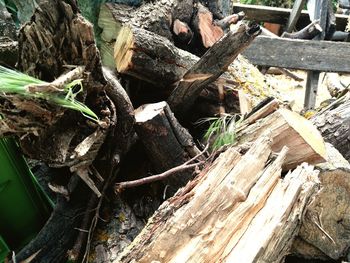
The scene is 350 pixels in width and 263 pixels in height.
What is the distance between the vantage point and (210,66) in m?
2.27

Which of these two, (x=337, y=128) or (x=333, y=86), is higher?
(x=337, y=128)

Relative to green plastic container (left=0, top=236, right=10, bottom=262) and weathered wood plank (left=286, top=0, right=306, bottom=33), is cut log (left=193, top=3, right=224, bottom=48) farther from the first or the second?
weathered wood plank (left=286, top=0, right=306, bottom=33)

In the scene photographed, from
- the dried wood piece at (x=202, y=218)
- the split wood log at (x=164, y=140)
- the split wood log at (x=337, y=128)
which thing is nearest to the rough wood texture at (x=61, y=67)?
the split wood log at (x=164, y=140)

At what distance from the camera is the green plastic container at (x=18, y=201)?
7.36 ft

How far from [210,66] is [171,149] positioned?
0.55 meters

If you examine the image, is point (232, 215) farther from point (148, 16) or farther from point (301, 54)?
point (301, 54)

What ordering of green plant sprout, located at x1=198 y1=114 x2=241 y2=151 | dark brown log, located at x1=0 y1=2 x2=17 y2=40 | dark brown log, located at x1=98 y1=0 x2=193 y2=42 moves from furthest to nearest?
dark brown log, located at x1=98 y1=0 x2=193 y2=42
dark brown log, located at x1=0 y1=2 x2=17 y2=40
green plant sprout, located at x1=198 y1=114 x2=241 y2=151

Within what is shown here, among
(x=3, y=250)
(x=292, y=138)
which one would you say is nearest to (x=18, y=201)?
(x=3, y=250)

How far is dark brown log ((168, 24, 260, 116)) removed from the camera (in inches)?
83.3

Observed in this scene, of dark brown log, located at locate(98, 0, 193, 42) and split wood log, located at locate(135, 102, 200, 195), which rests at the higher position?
dark brown log, located at locate(98, 0, 193, 42)

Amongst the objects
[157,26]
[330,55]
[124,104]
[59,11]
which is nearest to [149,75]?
[124,104]

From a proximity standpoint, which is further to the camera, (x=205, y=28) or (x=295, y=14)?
(x=295, y=14)

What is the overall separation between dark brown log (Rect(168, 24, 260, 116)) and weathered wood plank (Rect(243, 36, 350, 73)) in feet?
7.28

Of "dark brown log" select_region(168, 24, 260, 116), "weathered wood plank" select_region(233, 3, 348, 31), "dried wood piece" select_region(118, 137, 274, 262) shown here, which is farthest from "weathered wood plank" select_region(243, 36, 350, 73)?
"dried wood piece" select_region(118, 137, 274, 262)
